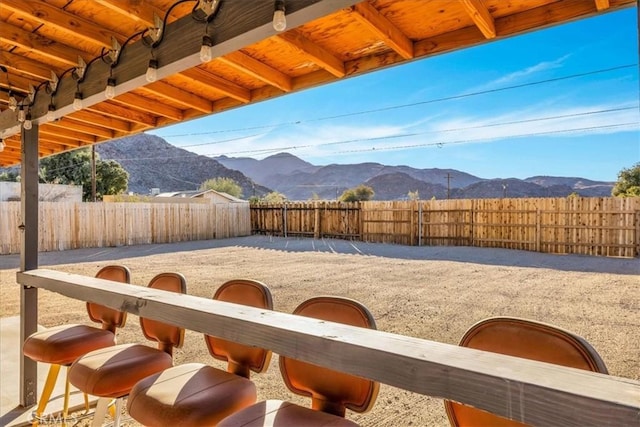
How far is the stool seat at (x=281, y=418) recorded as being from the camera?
3.40 ft

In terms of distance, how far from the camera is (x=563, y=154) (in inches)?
1245

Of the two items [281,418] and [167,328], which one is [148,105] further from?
[281,418]

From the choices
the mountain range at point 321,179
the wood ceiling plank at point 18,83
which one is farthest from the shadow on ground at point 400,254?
the mountain range at point 321,179

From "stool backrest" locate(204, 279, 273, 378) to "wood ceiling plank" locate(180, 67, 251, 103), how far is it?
4.29 feet

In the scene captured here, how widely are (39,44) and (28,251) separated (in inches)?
48.7

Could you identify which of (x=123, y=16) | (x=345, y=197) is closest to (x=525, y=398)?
(x=123, y=16)

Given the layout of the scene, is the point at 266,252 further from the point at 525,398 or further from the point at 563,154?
the point at 563,154

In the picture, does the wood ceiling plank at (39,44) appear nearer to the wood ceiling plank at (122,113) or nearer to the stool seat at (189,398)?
the wood ceiling plank at (122,113)

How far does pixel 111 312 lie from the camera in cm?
197

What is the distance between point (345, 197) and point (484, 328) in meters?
30.2

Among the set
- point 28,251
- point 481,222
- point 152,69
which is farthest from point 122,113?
point 481,222

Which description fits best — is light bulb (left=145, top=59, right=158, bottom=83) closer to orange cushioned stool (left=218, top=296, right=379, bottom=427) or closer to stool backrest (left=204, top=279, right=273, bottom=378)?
stool backrest (left=204, top=279, right=273, bottom=378)

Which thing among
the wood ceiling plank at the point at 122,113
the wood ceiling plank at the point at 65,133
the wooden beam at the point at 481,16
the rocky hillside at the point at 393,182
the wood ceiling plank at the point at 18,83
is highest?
the rocky hillside at the point at 393,182

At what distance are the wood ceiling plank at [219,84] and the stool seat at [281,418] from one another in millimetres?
1830
